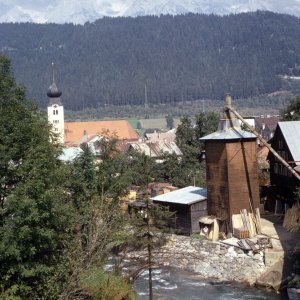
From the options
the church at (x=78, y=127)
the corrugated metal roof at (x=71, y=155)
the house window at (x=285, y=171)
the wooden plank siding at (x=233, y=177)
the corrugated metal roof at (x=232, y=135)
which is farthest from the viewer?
the church at (x=78, y=127)

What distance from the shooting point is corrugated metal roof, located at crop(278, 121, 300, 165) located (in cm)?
3509

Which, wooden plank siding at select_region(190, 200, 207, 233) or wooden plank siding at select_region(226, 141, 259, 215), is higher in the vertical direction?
wooden plank siding at select_region(226, 141, 259, 215)

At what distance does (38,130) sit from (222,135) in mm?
18064

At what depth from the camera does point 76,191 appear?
32219 millimetres

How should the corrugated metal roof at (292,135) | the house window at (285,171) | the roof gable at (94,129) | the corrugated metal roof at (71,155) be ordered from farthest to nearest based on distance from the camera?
the roof gable at (94,129) → the corrugated metal roof at (71,155) → the house window at (285,171) → the corrugated metal roof at (292,135)

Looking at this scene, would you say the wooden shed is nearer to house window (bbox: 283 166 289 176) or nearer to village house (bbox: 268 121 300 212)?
village house (bbox: 268 121 300 212)

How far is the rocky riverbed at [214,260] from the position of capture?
2941 cm

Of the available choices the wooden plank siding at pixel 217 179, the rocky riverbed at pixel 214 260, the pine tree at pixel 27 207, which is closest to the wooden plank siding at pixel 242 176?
the wooden plank siding at pixel 217 179

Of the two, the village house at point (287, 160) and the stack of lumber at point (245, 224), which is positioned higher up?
the village house at point (287, 160)

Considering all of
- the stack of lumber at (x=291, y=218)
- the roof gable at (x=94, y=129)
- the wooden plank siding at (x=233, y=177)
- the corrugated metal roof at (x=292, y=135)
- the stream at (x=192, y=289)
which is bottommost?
the stream at (x=192, y=289)

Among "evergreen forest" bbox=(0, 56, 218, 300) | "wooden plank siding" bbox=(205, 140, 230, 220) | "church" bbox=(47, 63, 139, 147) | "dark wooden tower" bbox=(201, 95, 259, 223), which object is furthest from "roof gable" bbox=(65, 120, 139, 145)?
"evergreen forest" bbox=(0, 56, 218, 300)

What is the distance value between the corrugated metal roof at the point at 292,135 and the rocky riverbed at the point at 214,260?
271 inches

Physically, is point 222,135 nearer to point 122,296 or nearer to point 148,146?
point 122,296

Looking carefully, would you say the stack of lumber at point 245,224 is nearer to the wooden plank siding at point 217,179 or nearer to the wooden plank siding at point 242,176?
the wooden plank siding at point 242,176
